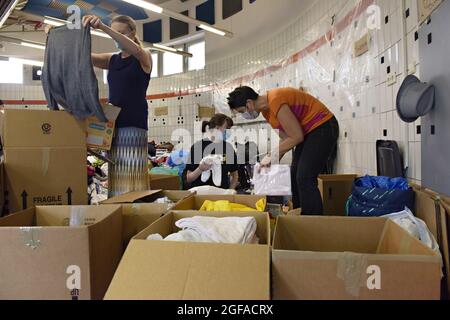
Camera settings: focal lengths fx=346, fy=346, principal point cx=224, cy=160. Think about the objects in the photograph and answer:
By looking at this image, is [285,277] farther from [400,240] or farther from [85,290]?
[85,290]

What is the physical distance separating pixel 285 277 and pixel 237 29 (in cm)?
510

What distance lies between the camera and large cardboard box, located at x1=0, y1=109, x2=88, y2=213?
165 cm

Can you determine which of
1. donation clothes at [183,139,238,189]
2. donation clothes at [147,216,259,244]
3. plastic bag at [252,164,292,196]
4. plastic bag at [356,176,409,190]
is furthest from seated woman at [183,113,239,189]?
donation clothes at [147,216,259,244]

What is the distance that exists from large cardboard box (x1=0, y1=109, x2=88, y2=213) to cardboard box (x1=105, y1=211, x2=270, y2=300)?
1053 mm

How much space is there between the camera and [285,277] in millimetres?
796

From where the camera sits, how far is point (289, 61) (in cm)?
416

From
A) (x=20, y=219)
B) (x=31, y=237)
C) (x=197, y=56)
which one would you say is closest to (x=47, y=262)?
(x=31, y=237)

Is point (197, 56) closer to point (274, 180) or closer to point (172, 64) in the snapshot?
point (172, 64)

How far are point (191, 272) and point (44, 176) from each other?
1.24m

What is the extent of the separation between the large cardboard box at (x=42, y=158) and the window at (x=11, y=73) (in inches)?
271

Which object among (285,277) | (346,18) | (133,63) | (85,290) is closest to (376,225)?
(285,277)

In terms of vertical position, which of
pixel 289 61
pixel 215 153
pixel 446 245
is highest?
pixel 289 61

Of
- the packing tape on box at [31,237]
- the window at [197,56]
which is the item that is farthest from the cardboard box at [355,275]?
the window at [197,56]

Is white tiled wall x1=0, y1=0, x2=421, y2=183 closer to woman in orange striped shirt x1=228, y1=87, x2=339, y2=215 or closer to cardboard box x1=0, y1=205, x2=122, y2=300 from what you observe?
woman in orange striped shirt x1=228, y1=87, x2=339, y2=215
